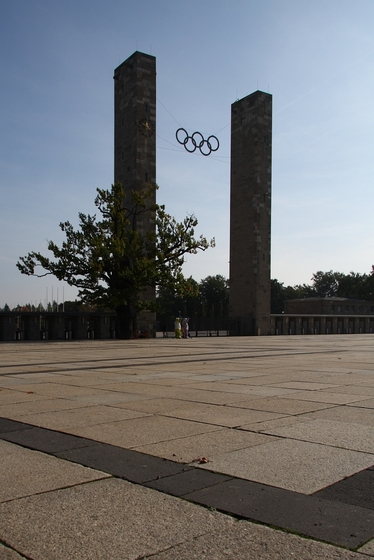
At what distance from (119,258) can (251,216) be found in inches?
841

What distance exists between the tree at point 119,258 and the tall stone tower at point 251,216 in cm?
1610

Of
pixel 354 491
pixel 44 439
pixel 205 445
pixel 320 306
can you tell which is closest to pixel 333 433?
pixel 205 445

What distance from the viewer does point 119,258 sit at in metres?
34.6

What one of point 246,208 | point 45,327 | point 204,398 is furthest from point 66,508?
point 246,208

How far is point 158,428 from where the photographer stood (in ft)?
20.9

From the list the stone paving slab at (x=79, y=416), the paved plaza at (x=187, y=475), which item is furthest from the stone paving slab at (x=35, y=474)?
the stone paving slab at (x=79, y=416)

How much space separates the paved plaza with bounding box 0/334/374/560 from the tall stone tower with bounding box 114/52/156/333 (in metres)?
37.5

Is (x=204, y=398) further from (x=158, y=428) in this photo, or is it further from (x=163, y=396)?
(x=158, y=428)

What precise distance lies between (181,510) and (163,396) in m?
5.14

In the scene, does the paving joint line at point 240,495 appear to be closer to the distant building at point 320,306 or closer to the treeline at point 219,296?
the treeline at point 219,296

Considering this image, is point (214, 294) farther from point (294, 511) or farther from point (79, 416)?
point (294, 511)

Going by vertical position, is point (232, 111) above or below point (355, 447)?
above

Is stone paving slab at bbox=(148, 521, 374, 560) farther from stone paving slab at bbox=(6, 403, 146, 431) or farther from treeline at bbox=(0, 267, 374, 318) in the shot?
treeline at bbox=(0, 267, 374, 318)

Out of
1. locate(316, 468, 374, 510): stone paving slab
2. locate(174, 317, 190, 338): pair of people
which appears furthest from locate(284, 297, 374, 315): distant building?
locate(316, 468, 374, 510): stone paving slab
